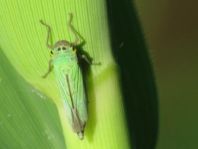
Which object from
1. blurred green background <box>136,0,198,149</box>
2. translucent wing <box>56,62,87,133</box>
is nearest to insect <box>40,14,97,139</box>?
translucent wing <box>56,62,87,133</box>

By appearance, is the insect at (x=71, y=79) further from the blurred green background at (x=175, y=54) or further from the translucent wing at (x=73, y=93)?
the blurred green background at (x=175, y=54)

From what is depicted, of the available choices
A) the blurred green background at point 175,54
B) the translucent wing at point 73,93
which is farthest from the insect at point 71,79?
the blurred green background at point 175,54

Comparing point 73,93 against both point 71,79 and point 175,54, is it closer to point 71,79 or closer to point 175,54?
point 71,79

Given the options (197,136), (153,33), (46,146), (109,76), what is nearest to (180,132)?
(197,136)

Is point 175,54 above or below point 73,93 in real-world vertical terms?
below

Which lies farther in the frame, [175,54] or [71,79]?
[175,54]

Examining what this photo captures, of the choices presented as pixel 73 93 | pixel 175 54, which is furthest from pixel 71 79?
pixel 175 54

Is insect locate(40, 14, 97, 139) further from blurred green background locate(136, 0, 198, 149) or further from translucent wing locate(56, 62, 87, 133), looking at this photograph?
blurred green background locate(136, 0, 198, 149)

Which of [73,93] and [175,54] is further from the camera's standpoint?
[175,54]
